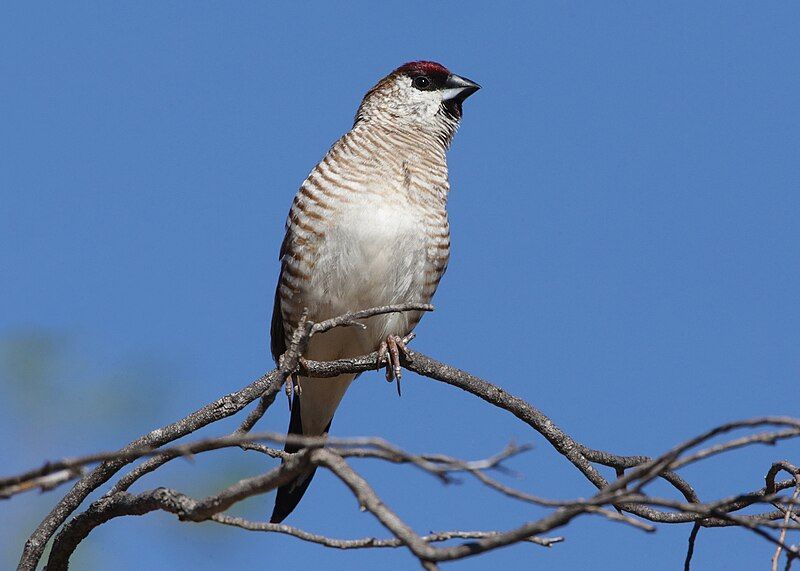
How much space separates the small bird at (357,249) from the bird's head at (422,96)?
0.52m

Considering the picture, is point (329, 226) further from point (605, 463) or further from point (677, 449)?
point (677, 449)

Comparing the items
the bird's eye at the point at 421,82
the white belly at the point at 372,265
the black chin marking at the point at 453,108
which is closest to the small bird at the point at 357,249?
the white belly at the point at 372,265

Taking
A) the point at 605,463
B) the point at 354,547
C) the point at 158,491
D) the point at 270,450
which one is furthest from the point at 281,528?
the point at 605,463

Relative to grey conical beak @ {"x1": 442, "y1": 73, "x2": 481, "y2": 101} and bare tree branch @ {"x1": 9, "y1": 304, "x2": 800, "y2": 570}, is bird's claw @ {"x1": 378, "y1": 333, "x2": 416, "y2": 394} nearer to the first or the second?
bare tree branch @ {"x1": 9, "y1": 304, "x2": 800, "y2": 570}

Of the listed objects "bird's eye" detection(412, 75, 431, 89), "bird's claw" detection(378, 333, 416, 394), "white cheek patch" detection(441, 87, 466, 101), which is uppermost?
"bird's eye" detection(412, 75, 431, 89)

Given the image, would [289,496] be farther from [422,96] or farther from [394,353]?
[422,96]

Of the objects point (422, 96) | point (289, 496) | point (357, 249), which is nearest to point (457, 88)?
point (422, 96)

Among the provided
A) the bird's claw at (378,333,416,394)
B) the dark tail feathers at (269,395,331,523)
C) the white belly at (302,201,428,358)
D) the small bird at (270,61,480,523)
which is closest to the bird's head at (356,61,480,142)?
the small bird at (270,61,480,523)

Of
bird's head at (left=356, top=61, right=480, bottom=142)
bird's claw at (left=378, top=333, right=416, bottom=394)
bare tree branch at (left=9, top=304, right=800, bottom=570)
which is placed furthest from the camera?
bird's head at (left=356, top=61, right=480, bottom=142)

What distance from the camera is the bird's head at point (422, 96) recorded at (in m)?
7.30

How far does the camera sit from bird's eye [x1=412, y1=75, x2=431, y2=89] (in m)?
7.45

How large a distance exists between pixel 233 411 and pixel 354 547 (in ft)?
3.92

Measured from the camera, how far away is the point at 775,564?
9.40 ft

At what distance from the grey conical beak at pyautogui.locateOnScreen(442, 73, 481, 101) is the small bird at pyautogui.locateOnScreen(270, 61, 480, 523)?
749mm
